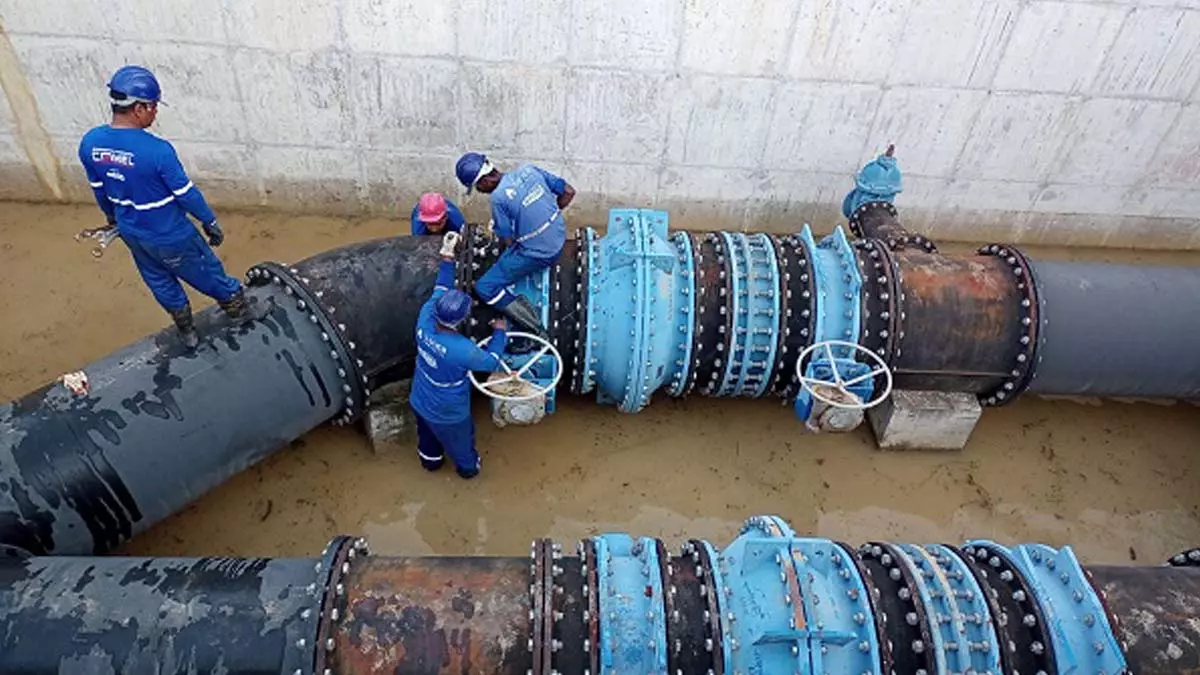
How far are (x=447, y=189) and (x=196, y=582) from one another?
3.69 m

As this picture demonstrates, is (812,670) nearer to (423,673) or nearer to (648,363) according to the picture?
(423,673)

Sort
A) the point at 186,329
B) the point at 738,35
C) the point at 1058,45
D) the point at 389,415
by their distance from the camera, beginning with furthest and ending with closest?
the point at 1058,45
the point at 738,35
the point at 389,415
the point at 186,329

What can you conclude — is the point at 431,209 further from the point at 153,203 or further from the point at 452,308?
the point at 153,203

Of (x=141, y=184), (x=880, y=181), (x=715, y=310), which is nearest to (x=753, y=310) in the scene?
(x=715, y=310)

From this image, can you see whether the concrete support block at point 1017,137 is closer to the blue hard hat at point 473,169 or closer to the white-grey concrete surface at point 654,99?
the white-grey concrete surface at point 654,99

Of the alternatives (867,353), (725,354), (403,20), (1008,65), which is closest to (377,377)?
(725,354)

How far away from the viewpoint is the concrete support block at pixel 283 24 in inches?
213

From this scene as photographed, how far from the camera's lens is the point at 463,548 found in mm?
4852

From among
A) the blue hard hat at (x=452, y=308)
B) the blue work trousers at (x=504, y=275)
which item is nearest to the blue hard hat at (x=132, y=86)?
the blue hard hat at (x=452, y=308)

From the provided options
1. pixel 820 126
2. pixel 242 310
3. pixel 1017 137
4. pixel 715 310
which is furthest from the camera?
pixel 1017 137

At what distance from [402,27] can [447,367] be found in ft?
7.89

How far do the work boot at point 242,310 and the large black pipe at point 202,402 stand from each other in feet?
0.15

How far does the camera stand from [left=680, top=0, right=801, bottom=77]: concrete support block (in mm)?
5504

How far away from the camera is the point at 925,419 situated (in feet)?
17.4
